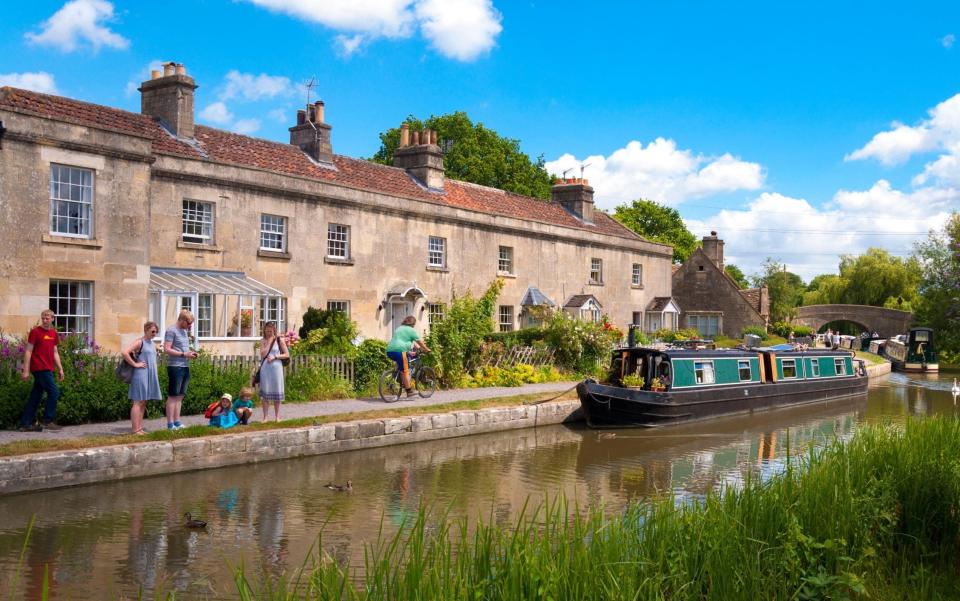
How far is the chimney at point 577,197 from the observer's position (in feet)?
109

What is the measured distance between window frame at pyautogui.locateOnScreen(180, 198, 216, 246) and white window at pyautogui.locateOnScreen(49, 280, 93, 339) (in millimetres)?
3650

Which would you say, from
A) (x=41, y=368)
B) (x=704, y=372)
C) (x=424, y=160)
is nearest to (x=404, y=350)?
(x=41, y=368)

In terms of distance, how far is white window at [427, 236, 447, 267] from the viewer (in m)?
24.5

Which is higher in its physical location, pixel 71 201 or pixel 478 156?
pixel 478 156

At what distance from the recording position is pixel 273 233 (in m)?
20.1

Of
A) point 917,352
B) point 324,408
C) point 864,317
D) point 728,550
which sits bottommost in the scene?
point 728,550

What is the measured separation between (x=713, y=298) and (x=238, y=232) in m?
30.5

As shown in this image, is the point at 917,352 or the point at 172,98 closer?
the point at 172,98

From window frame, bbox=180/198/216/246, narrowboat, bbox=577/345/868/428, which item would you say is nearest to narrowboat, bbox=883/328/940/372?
narrowboat, bbox=577/345/868/428

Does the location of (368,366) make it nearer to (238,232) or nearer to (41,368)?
(238,232)

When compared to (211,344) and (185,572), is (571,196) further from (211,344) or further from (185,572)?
(185,572)

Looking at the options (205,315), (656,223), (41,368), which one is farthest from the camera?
(656,223)

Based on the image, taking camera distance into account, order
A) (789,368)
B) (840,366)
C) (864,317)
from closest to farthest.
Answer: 1. (789,368)
2. (840,366)
3. (864,317)

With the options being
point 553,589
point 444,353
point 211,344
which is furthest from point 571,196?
point 553,589
